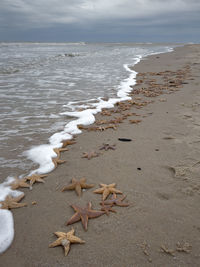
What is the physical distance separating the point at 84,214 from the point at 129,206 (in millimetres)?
620

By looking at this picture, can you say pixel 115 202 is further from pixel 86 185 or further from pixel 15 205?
pixel 15 205

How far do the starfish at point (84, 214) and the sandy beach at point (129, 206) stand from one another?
0.06 m

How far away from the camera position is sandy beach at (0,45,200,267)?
7.27 ft

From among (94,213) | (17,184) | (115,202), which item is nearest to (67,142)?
(17,184)

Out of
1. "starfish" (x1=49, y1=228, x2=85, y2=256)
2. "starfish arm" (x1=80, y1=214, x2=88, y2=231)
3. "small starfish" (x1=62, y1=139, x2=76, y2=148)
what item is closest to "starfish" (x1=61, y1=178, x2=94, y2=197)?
"starfish arm" (x1=80, y1=214, x2=88, y2=231)

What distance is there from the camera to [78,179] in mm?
3469

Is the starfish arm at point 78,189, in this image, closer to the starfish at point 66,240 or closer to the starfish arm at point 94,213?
the starfish arm at point 94,213

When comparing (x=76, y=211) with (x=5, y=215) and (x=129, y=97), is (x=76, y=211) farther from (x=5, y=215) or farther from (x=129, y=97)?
(x=129, y=97)

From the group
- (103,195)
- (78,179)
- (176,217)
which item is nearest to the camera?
(176,217)

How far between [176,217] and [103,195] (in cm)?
98

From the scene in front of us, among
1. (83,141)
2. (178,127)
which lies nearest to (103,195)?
(83,141)

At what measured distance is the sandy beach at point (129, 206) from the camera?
2.22 m

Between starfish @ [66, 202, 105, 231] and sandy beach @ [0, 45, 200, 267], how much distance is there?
57 millimetres

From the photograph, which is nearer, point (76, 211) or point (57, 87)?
point (76, 211)
